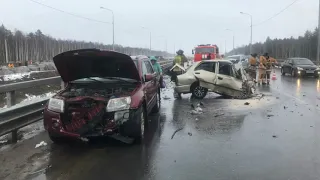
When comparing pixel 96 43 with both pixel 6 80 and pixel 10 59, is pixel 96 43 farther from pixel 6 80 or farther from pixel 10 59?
pixel 6 80

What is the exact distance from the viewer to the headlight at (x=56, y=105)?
19.6 ft

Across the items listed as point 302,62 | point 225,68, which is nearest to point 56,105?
point 225,68

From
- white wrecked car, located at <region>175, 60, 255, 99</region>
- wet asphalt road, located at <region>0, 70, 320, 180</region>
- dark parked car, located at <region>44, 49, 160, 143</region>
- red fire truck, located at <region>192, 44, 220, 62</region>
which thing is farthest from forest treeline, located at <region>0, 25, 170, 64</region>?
wet asphalt road, located at <region>0, 70, 320, 180</region>

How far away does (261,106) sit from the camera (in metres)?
11.0

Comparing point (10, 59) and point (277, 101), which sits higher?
point (10, 59)

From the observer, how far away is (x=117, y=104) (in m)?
5.92

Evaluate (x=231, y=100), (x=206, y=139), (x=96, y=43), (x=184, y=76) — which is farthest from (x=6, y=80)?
(x=96, y=43)

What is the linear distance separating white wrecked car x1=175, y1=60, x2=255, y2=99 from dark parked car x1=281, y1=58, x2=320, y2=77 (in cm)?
1453

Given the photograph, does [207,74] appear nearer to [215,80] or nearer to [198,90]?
[215,80]

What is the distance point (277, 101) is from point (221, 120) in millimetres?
4407

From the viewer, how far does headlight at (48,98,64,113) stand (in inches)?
235

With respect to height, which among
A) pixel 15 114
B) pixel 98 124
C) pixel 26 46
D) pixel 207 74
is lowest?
pixel 98 124

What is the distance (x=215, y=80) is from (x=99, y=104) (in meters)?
7.37

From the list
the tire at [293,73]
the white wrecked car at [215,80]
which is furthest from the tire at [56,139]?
the tire at [293,73]
